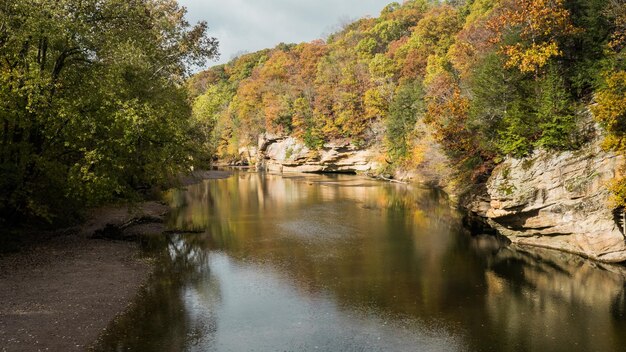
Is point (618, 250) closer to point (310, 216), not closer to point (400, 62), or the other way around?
point (310, 216)

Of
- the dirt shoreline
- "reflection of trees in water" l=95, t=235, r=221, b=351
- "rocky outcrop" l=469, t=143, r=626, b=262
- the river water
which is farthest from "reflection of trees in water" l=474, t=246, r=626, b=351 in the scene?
the dirt shoreline

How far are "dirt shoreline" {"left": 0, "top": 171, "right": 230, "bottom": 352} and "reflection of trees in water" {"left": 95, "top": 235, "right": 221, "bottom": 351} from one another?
61 centimetres

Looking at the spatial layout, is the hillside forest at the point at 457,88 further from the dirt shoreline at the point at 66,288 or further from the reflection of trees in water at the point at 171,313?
the dirt shoreline at the point at 66,288

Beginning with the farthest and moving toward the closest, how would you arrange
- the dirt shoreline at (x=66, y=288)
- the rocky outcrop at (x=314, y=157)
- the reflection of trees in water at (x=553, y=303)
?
the rocky outcrop at (x=314, y=157) → the reflection of trees in water at (x=553, y=303) → the dirt shoreline at (x=66, y=288)

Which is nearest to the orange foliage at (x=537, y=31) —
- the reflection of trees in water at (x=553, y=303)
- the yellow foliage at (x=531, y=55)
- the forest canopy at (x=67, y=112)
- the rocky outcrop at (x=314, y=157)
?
the yellow foliage at (x=531, y=55)

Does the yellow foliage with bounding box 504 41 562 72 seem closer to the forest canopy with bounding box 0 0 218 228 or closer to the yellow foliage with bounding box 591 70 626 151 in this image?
the yellow foliage with bounding box 591 70 626 151

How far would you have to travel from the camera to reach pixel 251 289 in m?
20.4

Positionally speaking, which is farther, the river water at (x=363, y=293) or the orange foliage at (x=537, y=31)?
the orange foliage at (x=537, y=31)

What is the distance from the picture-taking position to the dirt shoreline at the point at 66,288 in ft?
47.6

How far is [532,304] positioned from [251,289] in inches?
488

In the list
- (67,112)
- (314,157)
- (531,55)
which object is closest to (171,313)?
(67,112)

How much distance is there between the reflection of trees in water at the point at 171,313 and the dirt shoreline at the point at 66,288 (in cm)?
61

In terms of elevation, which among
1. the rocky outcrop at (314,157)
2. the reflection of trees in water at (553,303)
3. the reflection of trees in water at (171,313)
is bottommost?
the reflection of trees in water at (553,303)

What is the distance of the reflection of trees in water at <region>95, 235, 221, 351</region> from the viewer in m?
14.8
